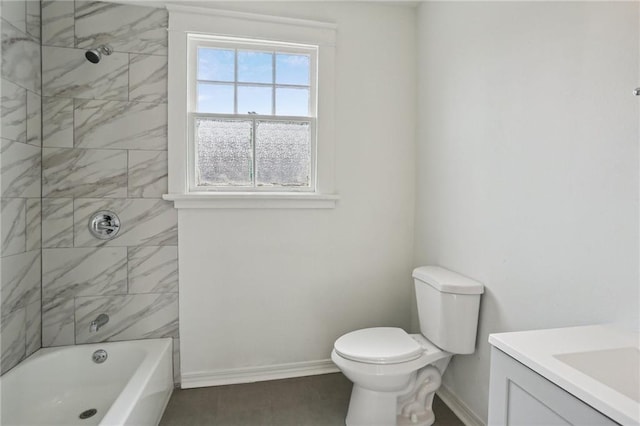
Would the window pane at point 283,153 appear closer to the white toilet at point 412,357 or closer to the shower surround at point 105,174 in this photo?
the shower surround at point 105,174

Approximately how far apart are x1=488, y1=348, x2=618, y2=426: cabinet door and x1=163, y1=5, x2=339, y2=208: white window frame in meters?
1.51

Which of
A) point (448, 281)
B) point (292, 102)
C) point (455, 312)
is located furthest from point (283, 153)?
point (455, 312)

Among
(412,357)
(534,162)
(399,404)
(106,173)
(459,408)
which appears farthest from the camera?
(106,173)

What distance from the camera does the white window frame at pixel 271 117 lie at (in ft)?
7.03

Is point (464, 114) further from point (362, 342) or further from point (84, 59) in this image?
point (84, 59)

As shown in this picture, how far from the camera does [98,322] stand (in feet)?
6.70

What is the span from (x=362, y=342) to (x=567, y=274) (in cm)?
100

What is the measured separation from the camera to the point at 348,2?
2.35m

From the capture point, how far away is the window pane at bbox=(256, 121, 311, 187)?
2.33 meters

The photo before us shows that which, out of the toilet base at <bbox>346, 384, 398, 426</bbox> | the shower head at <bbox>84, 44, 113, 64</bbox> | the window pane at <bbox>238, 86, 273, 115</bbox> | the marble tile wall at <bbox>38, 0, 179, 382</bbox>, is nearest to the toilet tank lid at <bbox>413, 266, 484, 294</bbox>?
the toilet base at <bbox>346, 384, 398, 426</bbox>

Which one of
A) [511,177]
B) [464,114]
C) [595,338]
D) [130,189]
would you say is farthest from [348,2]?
[595,338]

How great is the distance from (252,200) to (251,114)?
0.58 metres

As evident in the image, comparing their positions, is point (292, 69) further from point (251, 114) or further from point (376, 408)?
point (376, 408)

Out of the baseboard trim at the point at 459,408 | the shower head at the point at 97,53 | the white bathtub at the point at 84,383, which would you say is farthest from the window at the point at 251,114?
the baseboard trim at the point at 459,408
